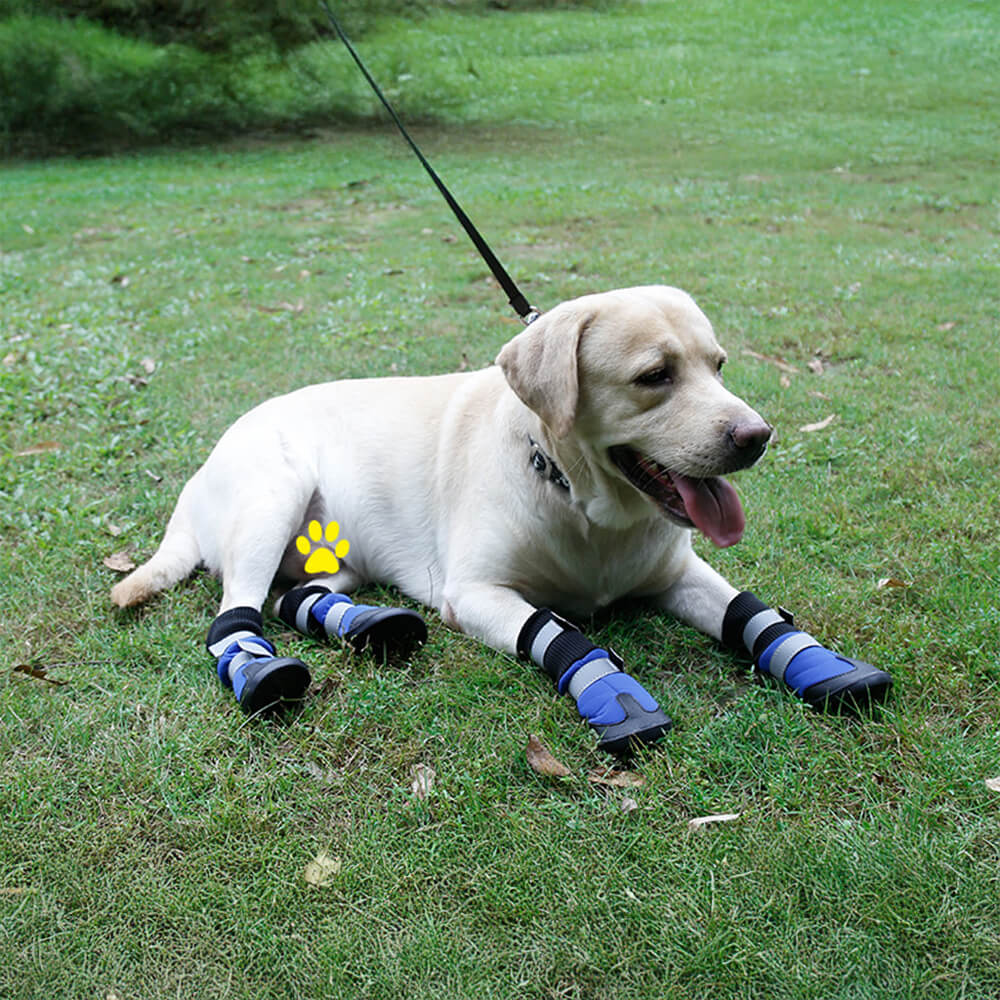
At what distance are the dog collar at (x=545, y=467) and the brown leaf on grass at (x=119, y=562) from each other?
1756 mm

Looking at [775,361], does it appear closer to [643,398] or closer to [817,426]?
[817,426]

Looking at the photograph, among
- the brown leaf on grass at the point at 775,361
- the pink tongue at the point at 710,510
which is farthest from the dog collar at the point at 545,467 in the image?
the brown leaf on grass at the point at 775,361

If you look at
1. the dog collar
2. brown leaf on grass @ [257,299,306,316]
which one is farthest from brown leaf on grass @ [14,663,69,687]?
brown leaf on grass @ [257,299,306,316]

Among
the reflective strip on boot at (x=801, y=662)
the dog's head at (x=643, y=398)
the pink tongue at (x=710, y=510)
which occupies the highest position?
the dog's head at (x=643, y=398)

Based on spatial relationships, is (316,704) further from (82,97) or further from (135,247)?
(82,97)

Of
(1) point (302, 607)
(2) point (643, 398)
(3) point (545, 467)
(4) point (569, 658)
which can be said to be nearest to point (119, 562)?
(1) point (302, 607)

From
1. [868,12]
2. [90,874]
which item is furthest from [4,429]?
[868,12]

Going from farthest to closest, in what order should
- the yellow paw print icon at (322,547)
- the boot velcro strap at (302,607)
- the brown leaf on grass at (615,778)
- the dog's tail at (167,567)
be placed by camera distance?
the yellow paw print icon at (322,547), the dog's tail at (167,567), the boot velcro strap at (302,607), the brown leaf on grass at (615,778)

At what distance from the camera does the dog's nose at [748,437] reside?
2.65m

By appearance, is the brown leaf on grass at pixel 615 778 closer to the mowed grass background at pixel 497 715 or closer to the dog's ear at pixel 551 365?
the mowed grass background at pixel 497 715

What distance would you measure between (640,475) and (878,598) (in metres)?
1.01

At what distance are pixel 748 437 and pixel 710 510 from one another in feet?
0.87

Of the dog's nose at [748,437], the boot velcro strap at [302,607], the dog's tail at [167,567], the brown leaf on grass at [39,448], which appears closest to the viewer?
the dog's nose at [748,437]

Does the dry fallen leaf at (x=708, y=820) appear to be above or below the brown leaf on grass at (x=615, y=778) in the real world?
above
